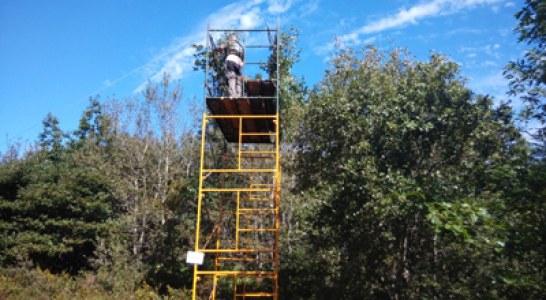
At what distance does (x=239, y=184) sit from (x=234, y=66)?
629 cm

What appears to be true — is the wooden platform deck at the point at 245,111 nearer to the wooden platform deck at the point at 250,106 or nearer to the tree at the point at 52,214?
the wooden platform deck at the point at 250,106

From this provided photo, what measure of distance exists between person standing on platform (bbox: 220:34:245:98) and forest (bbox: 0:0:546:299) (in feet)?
6.32

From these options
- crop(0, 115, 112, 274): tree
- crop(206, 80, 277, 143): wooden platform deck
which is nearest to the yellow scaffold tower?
crop(206, 80, 277, 143): wooden platform deck

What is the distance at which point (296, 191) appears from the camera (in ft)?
36.5

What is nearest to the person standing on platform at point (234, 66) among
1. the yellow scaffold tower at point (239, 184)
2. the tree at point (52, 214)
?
the yellow scaffold tower at point (239, 184)

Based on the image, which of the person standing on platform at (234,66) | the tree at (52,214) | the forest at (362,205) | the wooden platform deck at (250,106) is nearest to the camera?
the forest at (362,205)

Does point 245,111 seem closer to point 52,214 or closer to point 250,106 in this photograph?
point 250,106

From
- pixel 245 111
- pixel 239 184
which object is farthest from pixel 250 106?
pixel 239 184

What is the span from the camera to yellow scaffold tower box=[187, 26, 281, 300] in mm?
8641

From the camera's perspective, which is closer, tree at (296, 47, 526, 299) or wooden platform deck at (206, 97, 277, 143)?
tree at (296, 47, 526, 299)

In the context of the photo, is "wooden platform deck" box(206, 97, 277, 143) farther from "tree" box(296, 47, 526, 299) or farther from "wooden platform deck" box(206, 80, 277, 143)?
Result: "tree" box(296, 47, 526, 299)

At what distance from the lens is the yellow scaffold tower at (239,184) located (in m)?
8.64

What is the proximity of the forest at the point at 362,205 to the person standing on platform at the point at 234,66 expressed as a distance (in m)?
1.93

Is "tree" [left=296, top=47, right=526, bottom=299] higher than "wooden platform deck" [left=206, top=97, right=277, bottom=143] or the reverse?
the reverse
